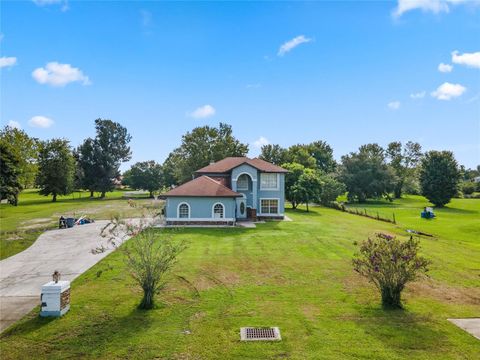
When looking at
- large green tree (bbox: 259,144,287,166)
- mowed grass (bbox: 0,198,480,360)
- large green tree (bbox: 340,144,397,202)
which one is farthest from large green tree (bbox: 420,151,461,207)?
mowed grass (bbox: 0,198,480,360)

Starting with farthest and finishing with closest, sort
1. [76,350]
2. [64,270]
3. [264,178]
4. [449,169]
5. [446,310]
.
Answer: [449,169] → [264,178] → [64,270] → [446,310] → [76,350]

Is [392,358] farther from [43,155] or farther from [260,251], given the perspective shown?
[43,155]

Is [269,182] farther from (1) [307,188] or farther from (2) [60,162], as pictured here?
(2) [60,162]

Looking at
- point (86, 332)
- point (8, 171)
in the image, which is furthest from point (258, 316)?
point (8, 171)

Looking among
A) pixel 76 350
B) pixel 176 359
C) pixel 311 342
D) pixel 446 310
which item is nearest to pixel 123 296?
pixel 76 350

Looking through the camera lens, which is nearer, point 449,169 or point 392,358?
point 392,358

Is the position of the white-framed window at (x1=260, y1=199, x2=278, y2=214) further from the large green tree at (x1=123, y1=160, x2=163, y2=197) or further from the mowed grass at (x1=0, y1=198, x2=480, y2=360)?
the large green tree at (x1=123, y1=160, x2=163, y2=197)

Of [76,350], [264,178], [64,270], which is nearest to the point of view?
[76,350]
